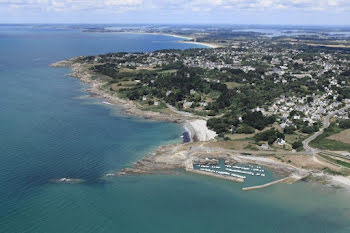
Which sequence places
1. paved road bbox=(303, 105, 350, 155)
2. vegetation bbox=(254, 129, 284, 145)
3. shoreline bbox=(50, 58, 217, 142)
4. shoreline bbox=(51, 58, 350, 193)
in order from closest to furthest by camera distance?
shoreline bbox=(51, 58, 350, 193) < paved road bbox=(303, 105, 350, 155) < vegetation bbox=(254, 129, 284, 145) < shoreline bbox=(50, 58, 217, 142)

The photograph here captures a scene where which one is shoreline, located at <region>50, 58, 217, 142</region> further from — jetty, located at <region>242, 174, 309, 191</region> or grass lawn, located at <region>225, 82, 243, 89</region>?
grass lawn, located at <region>225, 82, 243, 89</region>

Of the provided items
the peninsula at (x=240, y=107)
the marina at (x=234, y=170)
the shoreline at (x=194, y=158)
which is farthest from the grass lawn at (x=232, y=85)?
the marina at (x=234, y=170)

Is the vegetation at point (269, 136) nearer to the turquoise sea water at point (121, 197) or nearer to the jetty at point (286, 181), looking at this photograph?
the jetty at point (286, 181)

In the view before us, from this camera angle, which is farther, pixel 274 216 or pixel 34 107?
pixel 34 107

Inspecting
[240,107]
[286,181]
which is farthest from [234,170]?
[240,107]

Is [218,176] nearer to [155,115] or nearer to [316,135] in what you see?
[316,135]

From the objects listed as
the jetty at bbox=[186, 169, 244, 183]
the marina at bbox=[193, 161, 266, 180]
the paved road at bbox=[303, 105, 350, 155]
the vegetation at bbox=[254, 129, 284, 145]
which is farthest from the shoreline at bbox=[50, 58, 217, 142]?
the paved road at bbox=[303, 105, 350, 155]

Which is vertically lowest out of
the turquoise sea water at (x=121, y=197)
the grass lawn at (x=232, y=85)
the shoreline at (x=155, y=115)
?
the turquoise sea water at (x=121, y=197)

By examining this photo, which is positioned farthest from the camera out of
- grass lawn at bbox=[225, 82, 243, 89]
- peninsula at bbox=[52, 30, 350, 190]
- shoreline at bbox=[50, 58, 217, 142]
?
grass lawn at bbox=[225, 82, 243, 89]

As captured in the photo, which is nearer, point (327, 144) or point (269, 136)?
point (327, 144)

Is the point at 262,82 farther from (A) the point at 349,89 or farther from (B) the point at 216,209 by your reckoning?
(B) the point at 216,209

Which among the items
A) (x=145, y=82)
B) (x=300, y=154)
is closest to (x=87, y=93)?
(x=145, y=82)
